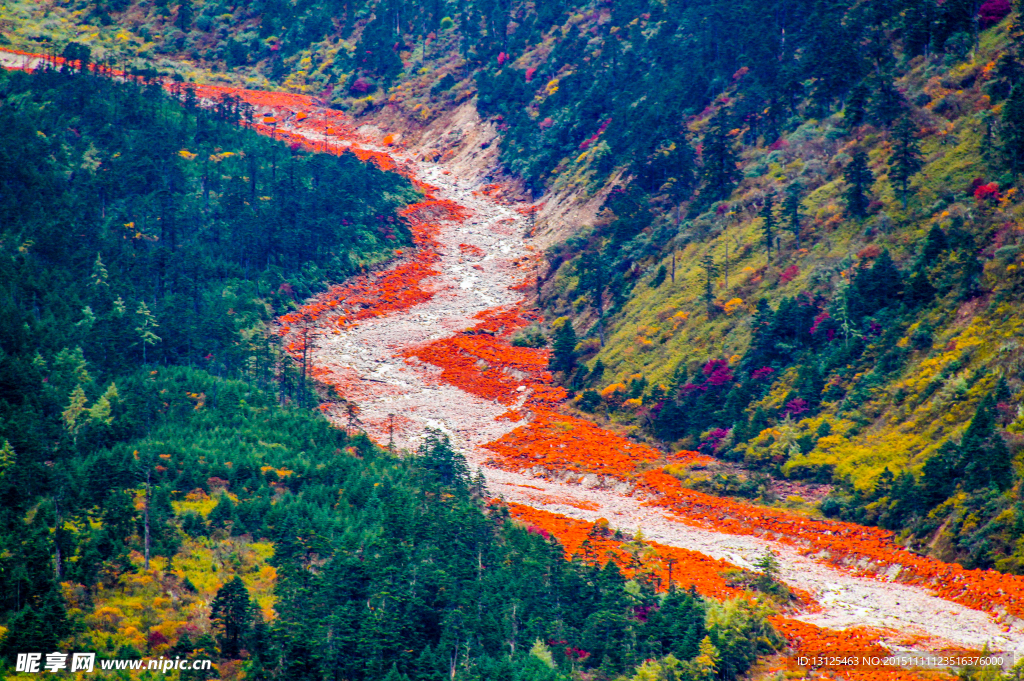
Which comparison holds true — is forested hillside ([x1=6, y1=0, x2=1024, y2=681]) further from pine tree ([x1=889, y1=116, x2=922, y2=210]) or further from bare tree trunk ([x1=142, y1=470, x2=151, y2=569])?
bare tree trunk ([x1=142, y1=470, x2=151, y2=569])

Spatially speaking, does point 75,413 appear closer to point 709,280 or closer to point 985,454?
point 709,280

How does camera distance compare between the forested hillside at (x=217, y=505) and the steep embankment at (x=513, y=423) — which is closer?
the forested hillside at (x=217, y=505)

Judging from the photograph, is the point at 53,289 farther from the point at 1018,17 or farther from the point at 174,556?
the point at 1018,17

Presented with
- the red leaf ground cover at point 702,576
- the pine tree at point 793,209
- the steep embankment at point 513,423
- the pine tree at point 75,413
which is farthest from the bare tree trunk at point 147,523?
the pine tree at point 793,209

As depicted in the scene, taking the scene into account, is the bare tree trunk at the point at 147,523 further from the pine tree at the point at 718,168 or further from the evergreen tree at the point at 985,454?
the pine tree at the point at 718,168

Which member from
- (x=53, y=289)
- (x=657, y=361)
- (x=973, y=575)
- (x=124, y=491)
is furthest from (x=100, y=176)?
(x=973, y=575)

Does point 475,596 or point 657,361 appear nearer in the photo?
point 475,596
